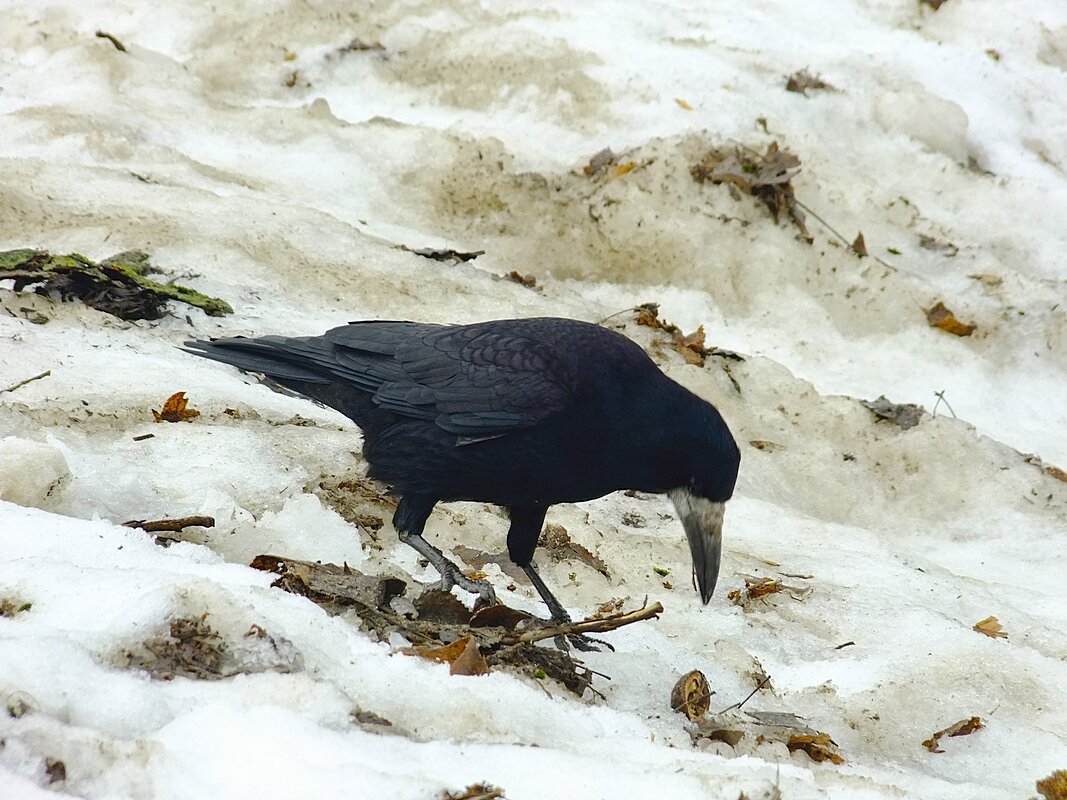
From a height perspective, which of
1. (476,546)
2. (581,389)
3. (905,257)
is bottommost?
(476,546)

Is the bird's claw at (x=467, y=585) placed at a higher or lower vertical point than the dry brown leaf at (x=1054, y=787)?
lower

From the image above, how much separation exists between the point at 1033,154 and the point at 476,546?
5858 mm

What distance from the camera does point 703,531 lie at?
4.05 metres

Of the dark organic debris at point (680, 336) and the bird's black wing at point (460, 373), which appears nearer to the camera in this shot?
the bird's black wing at point (460, 373)

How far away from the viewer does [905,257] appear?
23.6 ft

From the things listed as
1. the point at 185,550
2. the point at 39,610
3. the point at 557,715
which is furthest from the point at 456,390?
the point at 39,610

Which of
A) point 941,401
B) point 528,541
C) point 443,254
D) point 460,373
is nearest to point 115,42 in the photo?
point 443,254

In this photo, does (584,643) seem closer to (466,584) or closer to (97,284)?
(466,584)

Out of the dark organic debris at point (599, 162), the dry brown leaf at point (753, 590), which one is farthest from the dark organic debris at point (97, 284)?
the dry brown leaf at point (753, 590)

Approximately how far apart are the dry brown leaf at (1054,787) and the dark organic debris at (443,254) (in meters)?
4.24

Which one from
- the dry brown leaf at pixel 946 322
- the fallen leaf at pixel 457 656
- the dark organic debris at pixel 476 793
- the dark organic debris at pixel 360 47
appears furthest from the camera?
the dark organic debris at pixel 360 47

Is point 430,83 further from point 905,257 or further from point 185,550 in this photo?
point 185,550

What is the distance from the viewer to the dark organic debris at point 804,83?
26.1 ft

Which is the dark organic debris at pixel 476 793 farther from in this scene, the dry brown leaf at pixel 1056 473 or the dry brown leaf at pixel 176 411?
the dry brown leaf at pixel 1056 473
